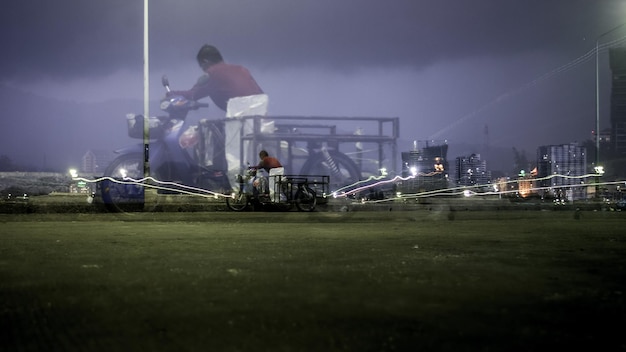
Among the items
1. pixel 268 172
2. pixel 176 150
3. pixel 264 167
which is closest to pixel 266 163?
pixel 264 167

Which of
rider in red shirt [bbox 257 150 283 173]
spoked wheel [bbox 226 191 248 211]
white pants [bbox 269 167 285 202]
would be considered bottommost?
spoked wheel [bbox 226 191 248 211]

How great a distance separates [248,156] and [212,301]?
44.3 metres

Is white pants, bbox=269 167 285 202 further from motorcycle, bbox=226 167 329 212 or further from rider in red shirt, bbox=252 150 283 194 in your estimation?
rider in red shirt, bbox=252 150 283 194

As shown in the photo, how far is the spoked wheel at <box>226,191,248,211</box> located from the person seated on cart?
624 millimetres

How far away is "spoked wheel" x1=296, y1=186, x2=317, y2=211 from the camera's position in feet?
62.6

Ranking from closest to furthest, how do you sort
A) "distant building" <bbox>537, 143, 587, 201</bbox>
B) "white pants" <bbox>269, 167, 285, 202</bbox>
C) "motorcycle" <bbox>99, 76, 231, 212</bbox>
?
1. "white pants" <bbox>269, 167, 285, 202</bbox>
2. "motorcycle" <bbox>99, 76, 231, 212</bbox>
3. "distant building" <bbox>537, 143, 587, 201</bbox>

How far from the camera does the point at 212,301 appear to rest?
4.26 m

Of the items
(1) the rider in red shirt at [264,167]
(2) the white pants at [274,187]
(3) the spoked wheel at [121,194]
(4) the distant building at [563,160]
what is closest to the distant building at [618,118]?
(4) the distant building at [563,160]

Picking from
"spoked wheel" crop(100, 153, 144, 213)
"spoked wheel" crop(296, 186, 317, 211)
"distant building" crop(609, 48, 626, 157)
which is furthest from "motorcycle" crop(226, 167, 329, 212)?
"distant building" crop(609, 48, 626, 157)

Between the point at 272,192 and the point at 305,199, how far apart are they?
1206mm

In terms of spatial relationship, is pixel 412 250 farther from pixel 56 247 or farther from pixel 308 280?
pixel 56 247

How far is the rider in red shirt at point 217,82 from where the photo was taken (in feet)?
167

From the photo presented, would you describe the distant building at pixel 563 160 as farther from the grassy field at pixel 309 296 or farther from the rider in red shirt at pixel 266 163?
the grassy field at pixel 309 296

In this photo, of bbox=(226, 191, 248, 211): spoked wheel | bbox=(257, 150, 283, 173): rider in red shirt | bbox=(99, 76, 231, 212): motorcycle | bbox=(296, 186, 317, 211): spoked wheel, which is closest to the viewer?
bbox=(257, 150, 283, 173): rider in red shirt
